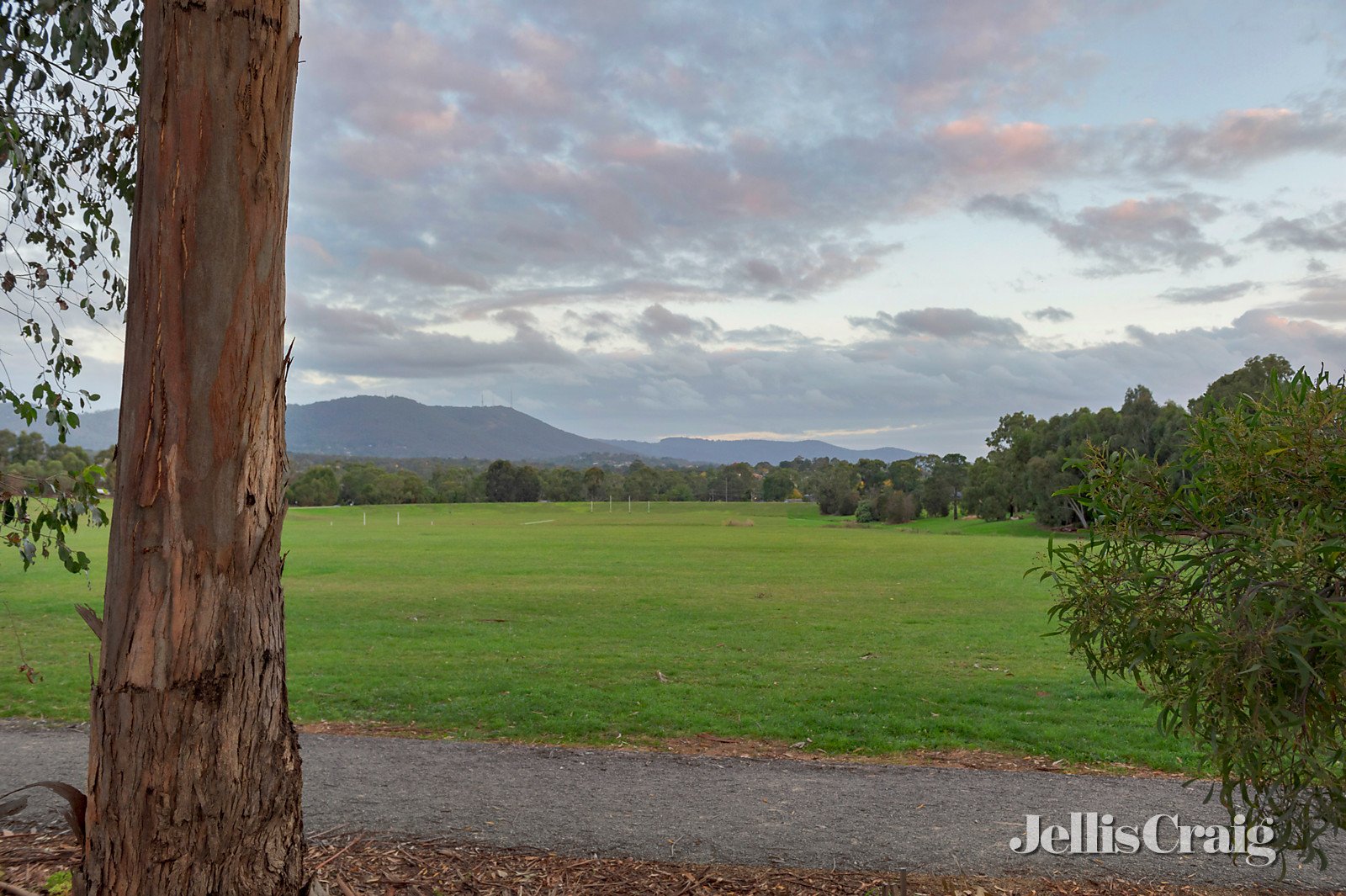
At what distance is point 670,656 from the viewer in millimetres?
13641

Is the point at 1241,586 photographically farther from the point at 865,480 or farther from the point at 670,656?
the point at 865,480

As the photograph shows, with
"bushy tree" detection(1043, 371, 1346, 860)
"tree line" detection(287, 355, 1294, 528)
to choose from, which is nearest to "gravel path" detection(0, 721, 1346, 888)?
"bushy tree" detection(1043, 371, 1346, 860)

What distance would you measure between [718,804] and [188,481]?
14.7 feet

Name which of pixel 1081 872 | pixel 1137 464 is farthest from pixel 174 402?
pixel 1081 872

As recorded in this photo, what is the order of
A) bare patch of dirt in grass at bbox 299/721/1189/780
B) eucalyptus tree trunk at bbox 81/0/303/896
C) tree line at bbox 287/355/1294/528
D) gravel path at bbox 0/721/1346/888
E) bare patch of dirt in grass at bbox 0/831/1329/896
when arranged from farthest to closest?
tree line at bbox 287/355/1294/528
bare patch of dirt in grass at bbox 299/721/1189/780
gravel path at bbox 0/721/1346/888
bare patch of dirt in grass at bbox 0/831/1329/896
eucalyptus tree trunk at bbox 81/0/303/896

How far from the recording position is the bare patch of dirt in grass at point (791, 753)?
746 centimetres

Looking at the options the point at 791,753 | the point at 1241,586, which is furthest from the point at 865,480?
the point at 1241,586

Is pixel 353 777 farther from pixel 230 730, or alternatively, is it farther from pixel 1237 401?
pixel 1237 401

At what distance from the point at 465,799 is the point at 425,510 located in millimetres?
106895

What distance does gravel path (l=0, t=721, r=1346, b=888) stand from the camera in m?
5.05

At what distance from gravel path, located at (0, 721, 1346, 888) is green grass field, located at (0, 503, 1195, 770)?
1260 mm

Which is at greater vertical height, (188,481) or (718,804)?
(188,481)

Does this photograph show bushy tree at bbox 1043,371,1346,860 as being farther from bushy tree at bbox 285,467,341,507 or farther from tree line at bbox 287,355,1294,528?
bushy tree at bbox 285,467,341,507

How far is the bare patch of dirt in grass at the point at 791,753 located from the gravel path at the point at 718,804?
40cm
